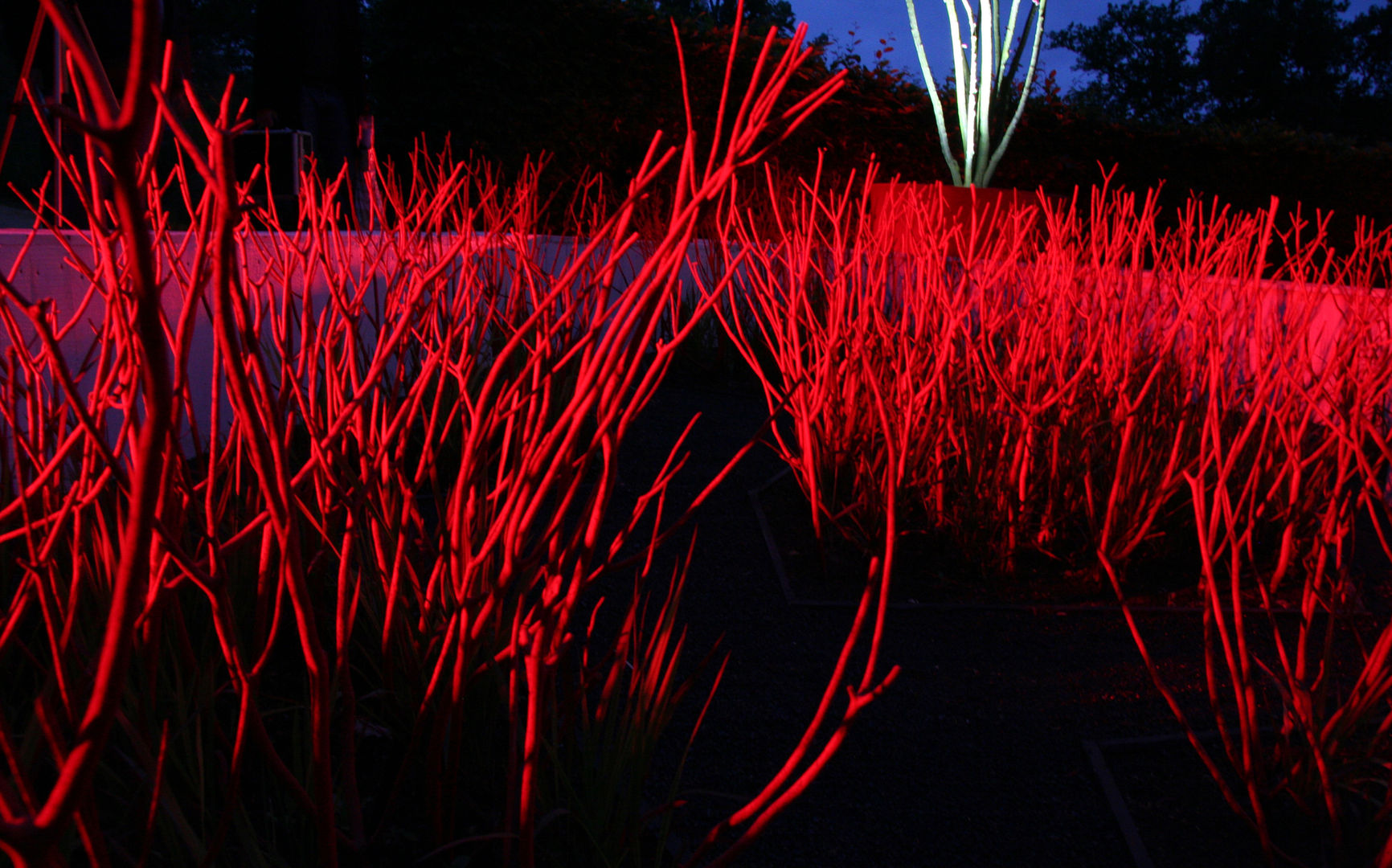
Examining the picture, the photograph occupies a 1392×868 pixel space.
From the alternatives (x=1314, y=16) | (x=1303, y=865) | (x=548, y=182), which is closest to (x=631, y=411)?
(x=1303, y=865)

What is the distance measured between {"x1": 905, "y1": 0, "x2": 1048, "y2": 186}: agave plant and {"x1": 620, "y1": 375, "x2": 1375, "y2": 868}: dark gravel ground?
401 centimetres

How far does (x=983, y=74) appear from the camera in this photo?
Result: 17.9ft

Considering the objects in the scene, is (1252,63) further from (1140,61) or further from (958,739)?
(958,739)

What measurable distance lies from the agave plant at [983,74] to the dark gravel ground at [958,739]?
158 inches

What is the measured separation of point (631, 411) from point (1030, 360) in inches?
60.9

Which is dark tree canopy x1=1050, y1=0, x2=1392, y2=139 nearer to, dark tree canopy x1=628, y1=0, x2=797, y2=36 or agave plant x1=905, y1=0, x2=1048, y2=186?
dark tree canopy x1=628, y1=0, x2=797, y2=36

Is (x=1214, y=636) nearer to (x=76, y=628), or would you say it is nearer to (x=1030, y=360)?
(x=1030, y=360)

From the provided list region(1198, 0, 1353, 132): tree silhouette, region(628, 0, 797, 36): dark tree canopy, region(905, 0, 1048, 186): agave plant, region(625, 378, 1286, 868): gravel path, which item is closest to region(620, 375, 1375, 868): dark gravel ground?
region(625, 378, 1286, 868): gravel path

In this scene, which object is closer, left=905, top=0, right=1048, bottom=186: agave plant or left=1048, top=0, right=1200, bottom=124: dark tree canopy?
left=905, top=0, right=1048, bottom=186: agave plant

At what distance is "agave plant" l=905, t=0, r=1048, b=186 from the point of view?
503 centimetres

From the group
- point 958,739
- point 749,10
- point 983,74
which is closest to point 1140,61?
point 749,10

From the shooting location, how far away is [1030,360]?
2152mm

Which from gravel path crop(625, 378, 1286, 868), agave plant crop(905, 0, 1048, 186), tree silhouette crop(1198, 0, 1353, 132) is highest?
tree silhouette crop(1198, 0, 1353, 132)

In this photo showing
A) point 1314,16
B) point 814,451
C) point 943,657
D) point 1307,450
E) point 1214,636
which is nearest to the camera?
point 943,657
